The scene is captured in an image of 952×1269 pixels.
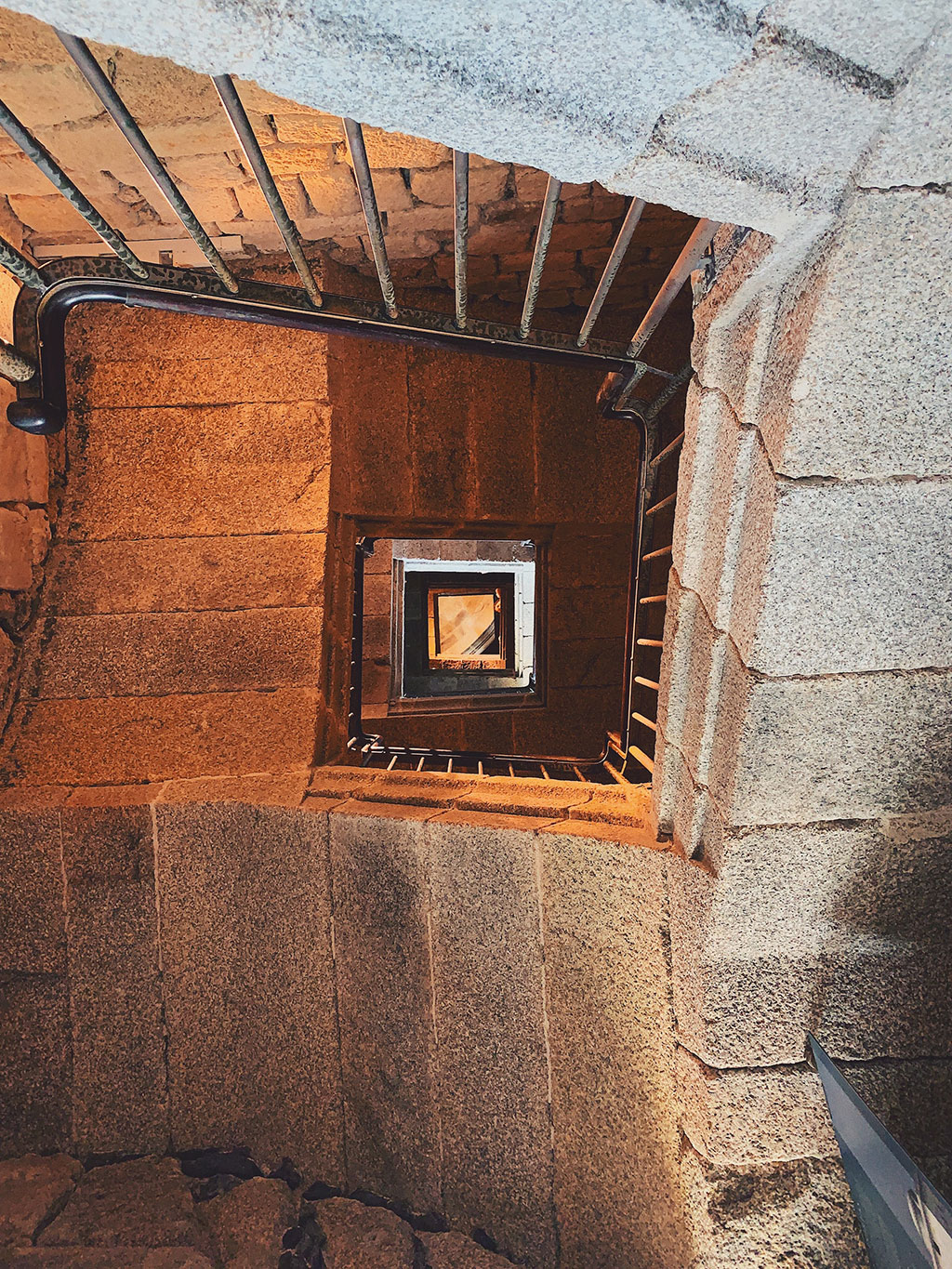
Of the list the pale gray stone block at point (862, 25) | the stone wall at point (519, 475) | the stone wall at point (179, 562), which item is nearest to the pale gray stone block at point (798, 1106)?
the stone wall at point (179, 562)

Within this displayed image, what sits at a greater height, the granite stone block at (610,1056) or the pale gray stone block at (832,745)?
the pale gray stone block at (832,745)

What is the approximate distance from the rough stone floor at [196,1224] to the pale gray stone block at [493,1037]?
0.18 meters

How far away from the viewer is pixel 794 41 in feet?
2.88

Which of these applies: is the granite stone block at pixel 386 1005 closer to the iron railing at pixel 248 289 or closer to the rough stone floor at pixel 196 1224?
the rough stone floor at pixel 196 1224

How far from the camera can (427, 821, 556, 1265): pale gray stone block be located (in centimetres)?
222

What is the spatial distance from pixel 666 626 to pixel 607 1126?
1.58 m

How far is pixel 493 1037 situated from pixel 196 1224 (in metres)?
1.21

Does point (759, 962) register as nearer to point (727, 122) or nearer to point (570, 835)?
point (570, 835)

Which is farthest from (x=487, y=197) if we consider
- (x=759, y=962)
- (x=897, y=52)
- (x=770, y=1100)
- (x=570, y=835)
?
(x=770, y=1100)

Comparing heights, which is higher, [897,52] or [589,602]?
[897,52]

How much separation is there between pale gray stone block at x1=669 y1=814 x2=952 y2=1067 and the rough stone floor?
4.46 feet

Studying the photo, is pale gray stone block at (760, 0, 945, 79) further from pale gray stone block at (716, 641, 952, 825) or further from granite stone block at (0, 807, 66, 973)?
granite stone block at (0, 807, 66, 973)

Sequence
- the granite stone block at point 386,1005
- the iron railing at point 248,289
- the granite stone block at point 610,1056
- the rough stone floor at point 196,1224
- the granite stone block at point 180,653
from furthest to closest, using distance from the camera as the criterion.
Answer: the granite stone block at point 180,653
the granite stone block at point 386,1005
the rough stone floor at point 196,1224
the granite stone block at point 610,1056
the iron railing at point 248,289

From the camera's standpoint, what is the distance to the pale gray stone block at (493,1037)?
7.29ft
